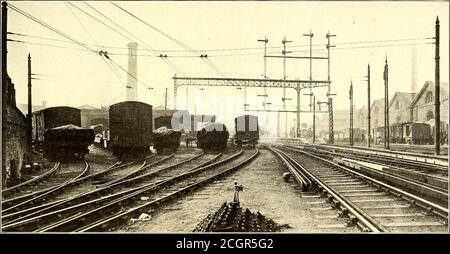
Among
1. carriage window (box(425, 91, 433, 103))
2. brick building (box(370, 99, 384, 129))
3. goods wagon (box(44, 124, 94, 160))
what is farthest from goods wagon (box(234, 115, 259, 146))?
brick building (box(370, 99, 384, 129))

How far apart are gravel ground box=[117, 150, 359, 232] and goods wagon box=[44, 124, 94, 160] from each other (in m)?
8.99

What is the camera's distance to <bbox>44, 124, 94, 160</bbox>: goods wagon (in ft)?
53.7

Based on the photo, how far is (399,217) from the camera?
6.67 m

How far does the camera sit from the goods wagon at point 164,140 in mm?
22672

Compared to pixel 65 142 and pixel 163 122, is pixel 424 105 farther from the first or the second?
pixel 65 142

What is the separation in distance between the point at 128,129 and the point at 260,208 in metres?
11.4

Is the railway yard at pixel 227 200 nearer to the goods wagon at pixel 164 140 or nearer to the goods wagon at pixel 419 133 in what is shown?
the goods wagon at pixel 164 140

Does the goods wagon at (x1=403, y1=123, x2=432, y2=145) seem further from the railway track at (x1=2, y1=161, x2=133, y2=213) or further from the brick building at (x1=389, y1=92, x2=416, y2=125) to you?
the railway track at (x1=2, y1=161, x2=133, y2=213)

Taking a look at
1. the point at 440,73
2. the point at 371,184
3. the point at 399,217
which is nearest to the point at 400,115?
the point at 440,73

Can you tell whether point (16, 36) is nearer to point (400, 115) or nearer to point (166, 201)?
point (166, 201)

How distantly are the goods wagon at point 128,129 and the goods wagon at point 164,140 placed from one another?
4.66 metres

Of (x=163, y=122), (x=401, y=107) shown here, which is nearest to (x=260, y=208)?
(x=163, y=122)

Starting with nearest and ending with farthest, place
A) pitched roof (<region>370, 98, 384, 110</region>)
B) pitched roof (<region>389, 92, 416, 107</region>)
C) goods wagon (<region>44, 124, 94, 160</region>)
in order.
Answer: goods wagon (<region>44, 124, 94, 160</region>), pitched roof (<region>389, 92, 416, 107</region>), pitched roof (<region>370, 98, 384, 110</region>)

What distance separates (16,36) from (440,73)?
59.8 feet
